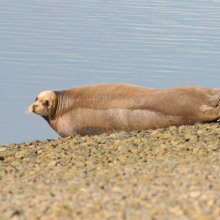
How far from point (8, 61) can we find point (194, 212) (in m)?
17.9

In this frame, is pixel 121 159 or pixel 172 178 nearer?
pixel 172 178

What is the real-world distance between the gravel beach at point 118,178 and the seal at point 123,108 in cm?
78

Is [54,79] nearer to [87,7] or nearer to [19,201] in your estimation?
[19,201]

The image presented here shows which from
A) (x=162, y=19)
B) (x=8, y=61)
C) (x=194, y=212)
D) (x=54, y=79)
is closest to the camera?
(x=194, y=212)

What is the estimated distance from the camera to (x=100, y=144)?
912 cm

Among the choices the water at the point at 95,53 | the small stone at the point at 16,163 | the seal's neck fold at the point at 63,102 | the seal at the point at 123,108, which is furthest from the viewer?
the water at the point at 95,53

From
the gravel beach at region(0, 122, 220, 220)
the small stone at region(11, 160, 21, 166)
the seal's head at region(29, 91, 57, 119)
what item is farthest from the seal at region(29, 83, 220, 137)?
the small stone at region(11, 160, 21, 166)

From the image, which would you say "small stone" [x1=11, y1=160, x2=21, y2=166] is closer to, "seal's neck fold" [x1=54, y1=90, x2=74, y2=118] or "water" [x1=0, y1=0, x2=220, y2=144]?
"seal's neck fold" [x1=54, y1=90, x2=74, y2=118]

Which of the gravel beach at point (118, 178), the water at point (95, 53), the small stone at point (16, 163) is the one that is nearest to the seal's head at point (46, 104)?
the water at point (95, 53)

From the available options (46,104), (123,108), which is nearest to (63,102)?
(46,104)

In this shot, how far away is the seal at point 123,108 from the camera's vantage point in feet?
34.3

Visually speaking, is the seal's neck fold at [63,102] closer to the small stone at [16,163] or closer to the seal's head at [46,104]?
the seal's head at [46,104]

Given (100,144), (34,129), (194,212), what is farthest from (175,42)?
(194,212)

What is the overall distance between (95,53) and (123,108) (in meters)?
13.4
